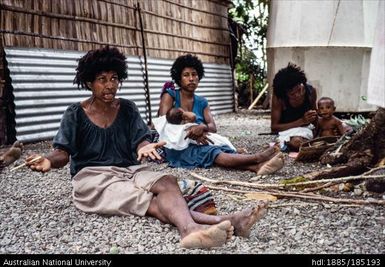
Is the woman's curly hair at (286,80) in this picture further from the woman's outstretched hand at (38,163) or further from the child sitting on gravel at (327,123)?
the woman's outstretched hand at (38,163)

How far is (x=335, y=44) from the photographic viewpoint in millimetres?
9094

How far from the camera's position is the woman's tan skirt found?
2.75 meters

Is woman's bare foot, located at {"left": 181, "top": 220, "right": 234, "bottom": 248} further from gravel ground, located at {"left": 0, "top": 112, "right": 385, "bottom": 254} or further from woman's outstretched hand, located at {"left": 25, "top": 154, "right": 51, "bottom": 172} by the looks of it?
woman's outstretched hand, located at {"left": 25, "top": 154, "right": 51, "bottom": 172}

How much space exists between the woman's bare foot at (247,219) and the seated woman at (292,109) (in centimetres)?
296

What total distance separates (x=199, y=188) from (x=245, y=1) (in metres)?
12.8

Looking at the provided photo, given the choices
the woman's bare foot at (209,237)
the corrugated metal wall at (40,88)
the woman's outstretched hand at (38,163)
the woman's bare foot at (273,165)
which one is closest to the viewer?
the woman's bare foot at (209,237)

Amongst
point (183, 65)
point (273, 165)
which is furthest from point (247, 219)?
point (183, 65)

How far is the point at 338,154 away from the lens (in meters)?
4.38

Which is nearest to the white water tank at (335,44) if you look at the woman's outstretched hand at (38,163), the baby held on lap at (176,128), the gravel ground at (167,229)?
the baby held on lap at (176,128)

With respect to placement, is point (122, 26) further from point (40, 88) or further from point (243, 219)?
point (243, 219)

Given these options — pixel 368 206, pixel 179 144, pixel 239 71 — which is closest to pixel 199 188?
pixel 368 206

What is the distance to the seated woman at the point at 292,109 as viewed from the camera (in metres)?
5.33

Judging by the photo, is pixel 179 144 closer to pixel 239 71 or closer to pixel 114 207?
pixel 114 207

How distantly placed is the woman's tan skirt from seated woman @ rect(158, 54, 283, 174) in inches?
60.6
